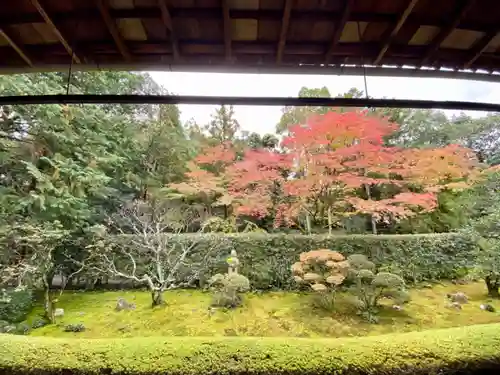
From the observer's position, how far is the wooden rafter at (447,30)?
1.55 m

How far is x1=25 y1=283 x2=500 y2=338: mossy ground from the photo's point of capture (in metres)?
4.62

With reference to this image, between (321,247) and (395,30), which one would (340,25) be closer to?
(395,30)

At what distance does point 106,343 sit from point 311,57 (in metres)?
2.78

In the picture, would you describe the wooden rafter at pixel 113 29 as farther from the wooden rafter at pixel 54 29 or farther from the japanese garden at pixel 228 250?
the japanese garden at pixel 228 250

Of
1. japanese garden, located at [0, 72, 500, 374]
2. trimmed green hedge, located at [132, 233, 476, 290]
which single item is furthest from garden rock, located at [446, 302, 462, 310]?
trimmed green hedge, located at [132, 233, 476, 290]

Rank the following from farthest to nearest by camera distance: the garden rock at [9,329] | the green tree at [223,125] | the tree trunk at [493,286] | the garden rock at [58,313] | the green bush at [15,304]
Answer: the green tree at [223,125]
the tree trunk at [493,286]
the garden rock at [58,313]
the green bush at [15,304]
the garden rock at [9,329]

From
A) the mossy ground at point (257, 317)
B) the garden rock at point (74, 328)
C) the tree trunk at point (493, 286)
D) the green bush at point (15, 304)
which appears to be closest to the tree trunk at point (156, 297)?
the mossy ground at point (257, 317)

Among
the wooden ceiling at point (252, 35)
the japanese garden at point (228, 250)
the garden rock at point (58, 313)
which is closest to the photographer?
the wooden ceiling at point (252, 35)

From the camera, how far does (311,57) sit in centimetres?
192

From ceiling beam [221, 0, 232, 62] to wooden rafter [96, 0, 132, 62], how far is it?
60 cm

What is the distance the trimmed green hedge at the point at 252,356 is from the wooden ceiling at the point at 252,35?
2161 mm

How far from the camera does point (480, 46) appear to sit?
186 cm

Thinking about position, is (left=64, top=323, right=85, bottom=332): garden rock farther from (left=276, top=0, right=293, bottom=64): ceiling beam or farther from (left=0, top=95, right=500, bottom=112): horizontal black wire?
(left=276, top=0, right=293, bottom=64): ceiling beam

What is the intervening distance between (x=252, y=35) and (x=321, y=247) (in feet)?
18.9
